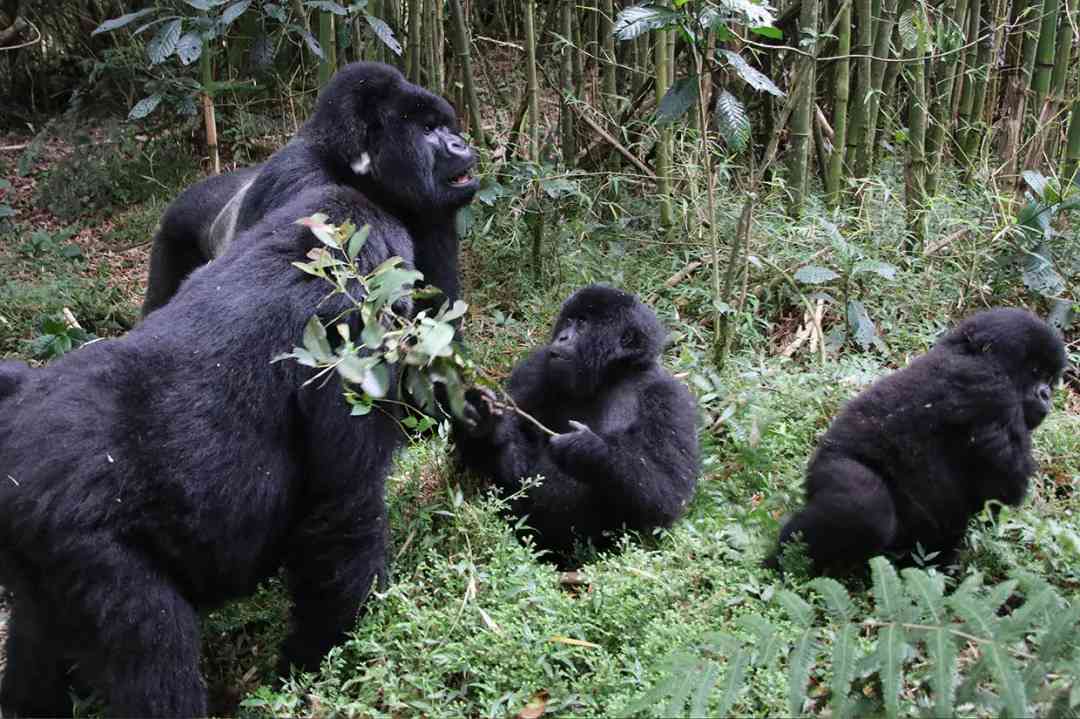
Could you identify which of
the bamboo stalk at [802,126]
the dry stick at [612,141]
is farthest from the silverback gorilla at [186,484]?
the bamboo stalk at [802,126]

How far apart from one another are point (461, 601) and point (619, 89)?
468 cm

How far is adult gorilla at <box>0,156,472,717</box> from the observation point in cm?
276

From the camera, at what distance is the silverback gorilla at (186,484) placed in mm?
2764

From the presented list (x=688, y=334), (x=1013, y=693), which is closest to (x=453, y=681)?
(x=1013, y=693)

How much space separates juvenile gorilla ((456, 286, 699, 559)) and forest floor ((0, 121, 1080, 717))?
15 cm

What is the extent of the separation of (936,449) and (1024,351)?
433 mm

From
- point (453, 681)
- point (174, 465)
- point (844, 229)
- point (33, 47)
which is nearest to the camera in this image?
point (174, 465)

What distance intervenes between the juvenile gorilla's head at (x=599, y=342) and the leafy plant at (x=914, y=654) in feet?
5.26

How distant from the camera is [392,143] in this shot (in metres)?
4.12

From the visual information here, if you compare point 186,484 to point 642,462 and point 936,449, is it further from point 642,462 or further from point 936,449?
point 936,449

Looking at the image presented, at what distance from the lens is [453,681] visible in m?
3.13

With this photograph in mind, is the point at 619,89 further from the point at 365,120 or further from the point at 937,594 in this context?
the point at 937,594

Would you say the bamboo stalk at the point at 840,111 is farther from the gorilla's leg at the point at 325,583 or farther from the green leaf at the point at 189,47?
the gorilla's leg at the point at 325,583

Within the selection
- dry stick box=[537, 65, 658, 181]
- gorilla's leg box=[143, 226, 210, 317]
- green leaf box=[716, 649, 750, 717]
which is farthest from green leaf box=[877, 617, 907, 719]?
gorilla's leg box=[143, 226, 210, 317]
